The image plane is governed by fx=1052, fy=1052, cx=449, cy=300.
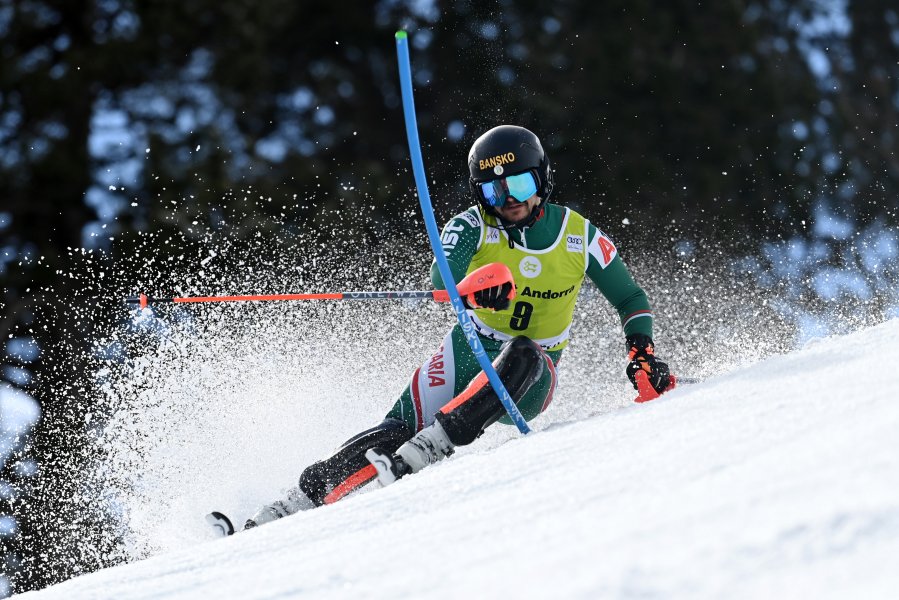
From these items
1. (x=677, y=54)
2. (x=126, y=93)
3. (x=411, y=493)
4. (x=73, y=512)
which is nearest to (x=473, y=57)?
(x=677, y=54)

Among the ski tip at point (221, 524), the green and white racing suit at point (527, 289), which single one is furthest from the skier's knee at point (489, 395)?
the ski tip at point (221, 524)

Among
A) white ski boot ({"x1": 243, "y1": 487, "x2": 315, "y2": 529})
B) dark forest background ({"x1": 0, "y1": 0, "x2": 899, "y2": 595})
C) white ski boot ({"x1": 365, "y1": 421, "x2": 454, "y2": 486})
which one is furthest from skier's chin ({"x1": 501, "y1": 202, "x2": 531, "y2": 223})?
dark forest background ({"x1": 0, "y1": 0, "x2": 899, "y2": 595})

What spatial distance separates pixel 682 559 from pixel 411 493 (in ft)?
4.04

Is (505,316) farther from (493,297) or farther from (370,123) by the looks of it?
(370,123)

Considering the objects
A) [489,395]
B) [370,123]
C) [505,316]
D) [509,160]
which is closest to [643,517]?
[489,395]

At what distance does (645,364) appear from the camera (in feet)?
12.9

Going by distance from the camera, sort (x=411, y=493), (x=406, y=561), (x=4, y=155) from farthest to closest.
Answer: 1. (x=4, y=155)
2. (x=411, y=493)
3. (x=406, y=561)

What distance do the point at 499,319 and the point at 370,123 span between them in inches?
432

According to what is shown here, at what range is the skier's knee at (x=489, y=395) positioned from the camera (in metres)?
3.55

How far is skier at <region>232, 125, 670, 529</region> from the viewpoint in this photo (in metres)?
3.56

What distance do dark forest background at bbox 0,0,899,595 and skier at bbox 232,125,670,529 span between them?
6.81m

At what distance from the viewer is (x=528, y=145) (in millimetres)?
4004

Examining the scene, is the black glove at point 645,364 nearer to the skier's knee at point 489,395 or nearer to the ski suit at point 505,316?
the ski suit at point 505,316

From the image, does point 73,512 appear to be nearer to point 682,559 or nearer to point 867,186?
point 682,559
